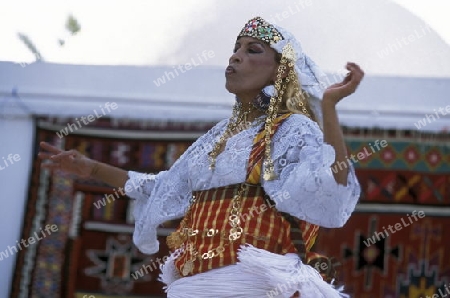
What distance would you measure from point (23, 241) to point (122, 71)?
1136 millimetres

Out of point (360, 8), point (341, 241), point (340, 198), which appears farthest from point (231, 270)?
point (360, 8)

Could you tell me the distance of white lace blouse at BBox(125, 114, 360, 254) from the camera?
7.96 ft

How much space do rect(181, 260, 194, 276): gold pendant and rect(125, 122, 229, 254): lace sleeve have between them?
210 millimetres

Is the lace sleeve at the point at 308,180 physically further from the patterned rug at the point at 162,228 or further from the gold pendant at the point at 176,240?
the patterned rug at the point at 162,228

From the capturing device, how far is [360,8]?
705 centimetres

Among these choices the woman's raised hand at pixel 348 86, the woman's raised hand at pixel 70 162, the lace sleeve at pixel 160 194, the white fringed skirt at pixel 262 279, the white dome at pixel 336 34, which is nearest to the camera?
the woman's raised hand at pixel 348 86

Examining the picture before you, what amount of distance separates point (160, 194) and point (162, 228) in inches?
91.0

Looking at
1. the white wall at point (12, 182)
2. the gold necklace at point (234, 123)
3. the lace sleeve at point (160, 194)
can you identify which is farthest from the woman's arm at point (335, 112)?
the white wall at point (12, 182)

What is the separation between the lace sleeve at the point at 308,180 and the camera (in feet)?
7.88

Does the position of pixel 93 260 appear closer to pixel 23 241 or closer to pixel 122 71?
pixel 23 241

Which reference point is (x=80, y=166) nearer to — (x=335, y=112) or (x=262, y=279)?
(x=262, y=279)

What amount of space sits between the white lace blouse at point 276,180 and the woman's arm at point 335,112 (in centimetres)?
2

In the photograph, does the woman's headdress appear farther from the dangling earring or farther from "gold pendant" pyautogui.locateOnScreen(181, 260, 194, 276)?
"gold pendant" pyautogui.locateOnScreen(181, 260, 194, 276)

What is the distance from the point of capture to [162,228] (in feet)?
17.3
